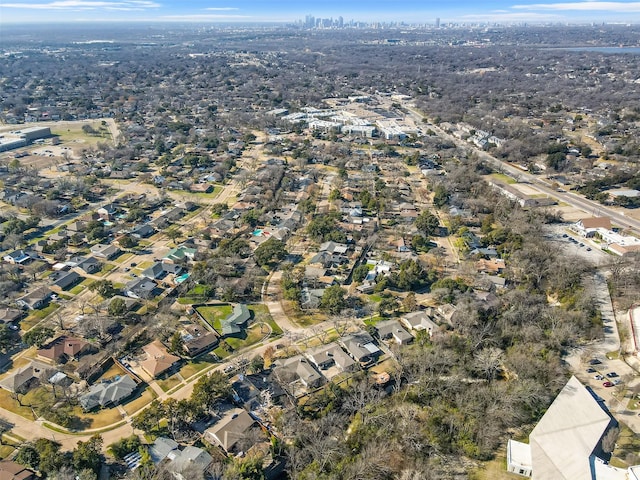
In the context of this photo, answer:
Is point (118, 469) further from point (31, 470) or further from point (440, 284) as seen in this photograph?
point (440, 284)

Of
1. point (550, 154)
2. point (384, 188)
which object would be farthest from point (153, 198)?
point (550, 154)

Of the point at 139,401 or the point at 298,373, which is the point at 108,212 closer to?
the point at 139,401

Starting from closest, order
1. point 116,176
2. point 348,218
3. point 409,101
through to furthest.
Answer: point 348,218
point 116,176
point 409,101

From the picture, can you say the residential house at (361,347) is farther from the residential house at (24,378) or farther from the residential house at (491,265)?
the residential house at (24,378)

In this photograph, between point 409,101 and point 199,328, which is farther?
point 409,101

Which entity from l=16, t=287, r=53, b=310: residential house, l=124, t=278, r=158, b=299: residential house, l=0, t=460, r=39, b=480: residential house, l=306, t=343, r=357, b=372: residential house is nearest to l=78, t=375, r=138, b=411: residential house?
l=0, t=460, r=39, b=480: residential house

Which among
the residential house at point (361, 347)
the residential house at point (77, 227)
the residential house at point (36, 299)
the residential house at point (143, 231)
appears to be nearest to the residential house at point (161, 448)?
the residential house at point (361, 347)
